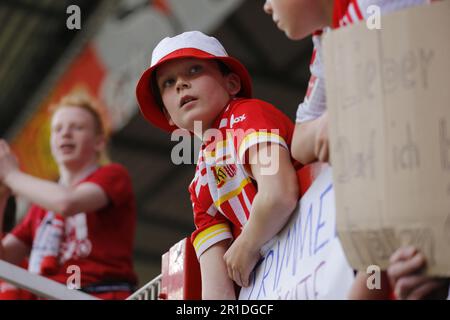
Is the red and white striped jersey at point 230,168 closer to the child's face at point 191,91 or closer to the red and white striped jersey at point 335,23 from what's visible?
the child's face at point 191,91

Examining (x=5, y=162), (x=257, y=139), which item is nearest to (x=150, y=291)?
(x=5, y=162)

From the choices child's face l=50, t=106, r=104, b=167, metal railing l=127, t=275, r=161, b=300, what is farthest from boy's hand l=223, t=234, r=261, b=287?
child's face l=50, t=106, r=104, b=167

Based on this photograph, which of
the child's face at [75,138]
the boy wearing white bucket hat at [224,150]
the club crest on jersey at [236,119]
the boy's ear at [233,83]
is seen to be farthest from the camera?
the child's face at [75,138]

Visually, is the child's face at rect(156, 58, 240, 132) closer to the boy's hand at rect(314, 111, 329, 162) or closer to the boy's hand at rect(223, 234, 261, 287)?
the boy's hand at rect(223, 234, 261, 287)

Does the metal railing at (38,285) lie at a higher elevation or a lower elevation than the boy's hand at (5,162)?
lower

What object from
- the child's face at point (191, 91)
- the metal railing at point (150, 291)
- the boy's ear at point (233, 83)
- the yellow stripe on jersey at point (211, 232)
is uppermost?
the boy's ear at point (233, 83)

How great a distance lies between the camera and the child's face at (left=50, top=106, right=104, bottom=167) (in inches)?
111

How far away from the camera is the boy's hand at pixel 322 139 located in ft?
4.24

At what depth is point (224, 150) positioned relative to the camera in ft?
5.41

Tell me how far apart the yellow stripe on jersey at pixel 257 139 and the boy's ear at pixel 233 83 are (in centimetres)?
30

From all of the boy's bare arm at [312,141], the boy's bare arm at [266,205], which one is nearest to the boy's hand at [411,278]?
the boy's bare arm at [312,141]

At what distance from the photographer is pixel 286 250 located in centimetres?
149

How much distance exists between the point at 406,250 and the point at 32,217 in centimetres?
195
